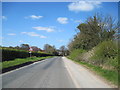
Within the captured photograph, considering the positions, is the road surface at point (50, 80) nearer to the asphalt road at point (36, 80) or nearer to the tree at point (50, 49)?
the asphalt road at point (36, 80)

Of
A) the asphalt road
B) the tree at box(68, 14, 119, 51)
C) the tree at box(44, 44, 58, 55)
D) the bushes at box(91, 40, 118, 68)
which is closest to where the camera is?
the asphalt road

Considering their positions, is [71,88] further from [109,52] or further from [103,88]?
[109,52]

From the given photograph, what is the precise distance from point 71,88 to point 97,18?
85.3 feet

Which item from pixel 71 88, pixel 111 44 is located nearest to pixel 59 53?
pixel 111 44

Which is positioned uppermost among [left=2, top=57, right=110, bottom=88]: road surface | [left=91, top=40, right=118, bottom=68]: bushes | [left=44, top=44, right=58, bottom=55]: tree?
[left=44, top=44, right=58, bottom=55]: tree

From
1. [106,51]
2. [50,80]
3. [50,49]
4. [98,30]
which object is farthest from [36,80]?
[50,49]

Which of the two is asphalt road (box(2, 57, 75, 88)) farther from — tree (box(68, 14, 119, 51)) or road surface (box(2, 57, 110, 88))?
tree (box(68, 14, 119, 51))

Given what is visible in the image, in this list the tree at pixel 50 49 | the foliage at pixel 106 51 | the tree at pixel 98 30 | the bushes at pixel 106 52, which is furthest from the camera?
the tree at pixel 50 49

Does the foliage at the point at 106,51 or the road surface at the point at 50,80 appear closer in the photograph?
the road surface at the point at 50,80

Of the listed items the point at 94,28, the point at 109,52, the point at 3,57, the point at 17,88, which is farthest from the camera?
the point at 94,28

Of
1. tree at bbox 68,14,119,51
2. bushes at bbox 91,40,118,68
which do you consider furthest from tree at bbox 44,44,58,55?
bushes at bbox 91,40,118,68

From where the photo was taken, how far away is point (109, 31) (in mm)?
30516

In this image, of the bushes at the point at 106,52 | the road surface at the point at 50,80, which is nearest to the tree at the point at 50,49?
the bushes at the point at 106,52

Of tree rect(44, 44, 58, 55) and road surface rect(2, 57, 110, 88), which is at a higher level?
tree rect(44, 44, 58, 55)
